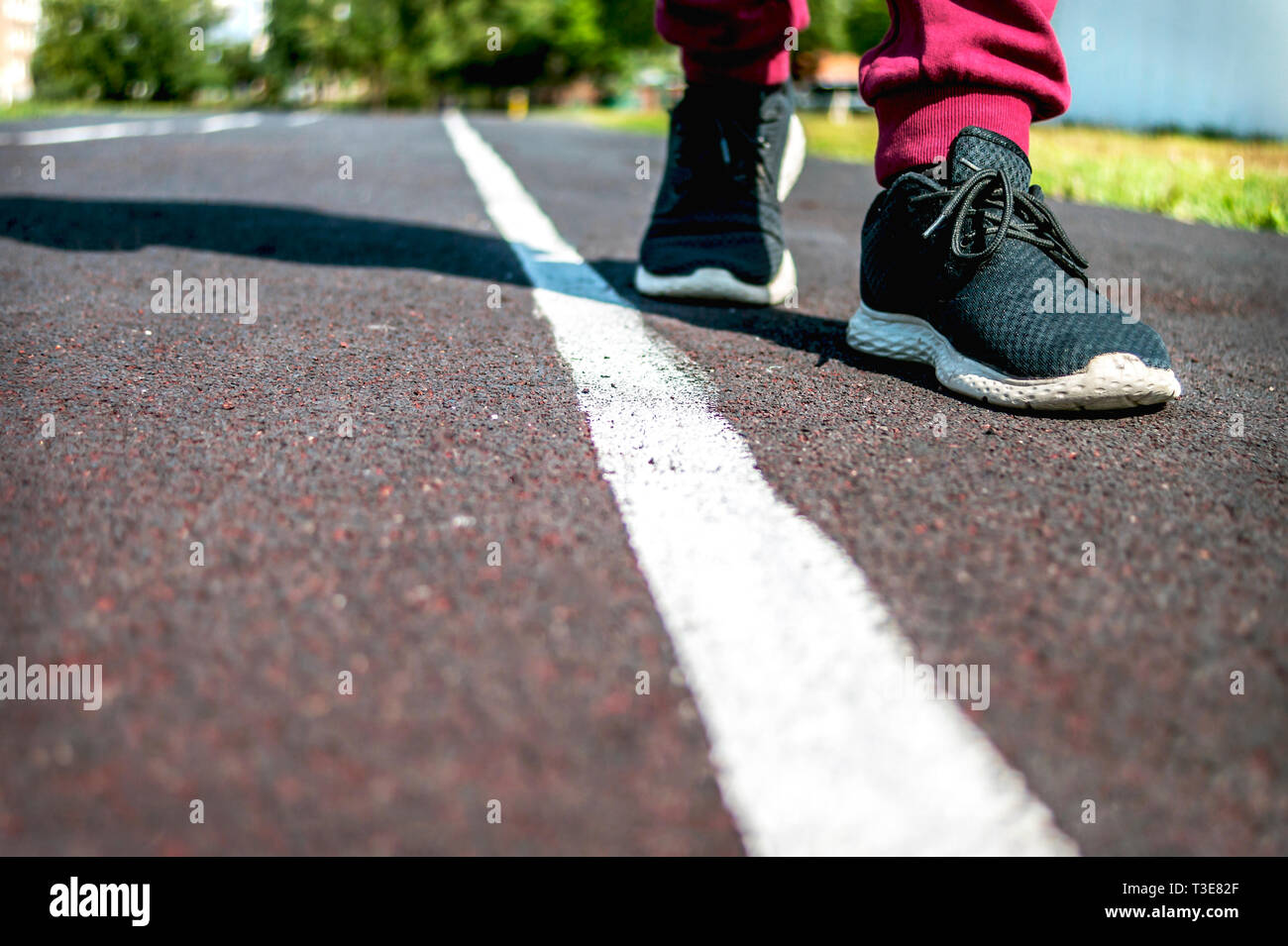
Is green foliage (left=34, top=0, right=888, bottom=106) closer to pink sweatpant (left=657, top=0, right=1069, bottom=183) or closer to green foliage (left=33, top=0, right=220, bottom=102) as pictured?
green foliage (left=33, top=0, right=220, bottom=102)

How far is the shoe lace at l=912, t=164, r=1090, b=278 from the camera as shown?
1.91 metres

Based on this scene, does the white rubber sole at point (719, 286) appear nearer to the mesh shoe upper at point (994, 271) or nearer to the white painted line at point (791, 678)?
the mesh shoe upper at point (994, 271)

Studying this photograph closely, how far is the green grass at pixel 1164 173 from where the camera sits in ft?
17.7

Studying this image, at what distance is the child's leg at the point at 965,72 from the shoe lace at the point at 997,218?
13cm

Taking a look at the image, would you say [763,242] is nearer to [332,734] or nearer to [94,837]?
[332,734]

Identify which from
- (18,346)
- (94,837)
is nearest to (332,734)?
(94,837)

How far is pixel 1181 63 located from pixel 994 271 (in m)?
14.6

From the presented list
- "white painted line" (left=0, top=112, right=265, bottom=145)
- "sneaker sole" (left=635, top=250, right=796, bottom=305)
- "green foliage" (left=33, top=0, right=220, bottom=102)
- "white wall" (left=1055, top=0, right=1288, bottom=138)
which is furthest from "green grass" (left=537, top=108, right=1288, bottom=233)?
"green foliage" (left=33, top=0, right=220, bottom=102)

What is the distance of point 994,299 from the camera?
6.16ft

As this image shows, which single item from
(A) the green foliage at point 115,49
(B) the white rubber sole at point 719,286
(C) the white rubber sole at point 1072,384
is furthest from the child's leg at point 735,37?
(A) the green foliage at point 115,49

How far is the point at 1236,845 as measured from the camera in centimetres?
78

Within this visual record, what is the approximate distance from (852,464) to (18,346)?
1.69 meters

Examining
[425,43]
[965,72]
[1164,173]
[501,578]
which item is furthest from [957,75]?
[425,43]

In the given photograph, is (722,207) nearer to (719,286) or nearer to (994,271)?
(719,286)
